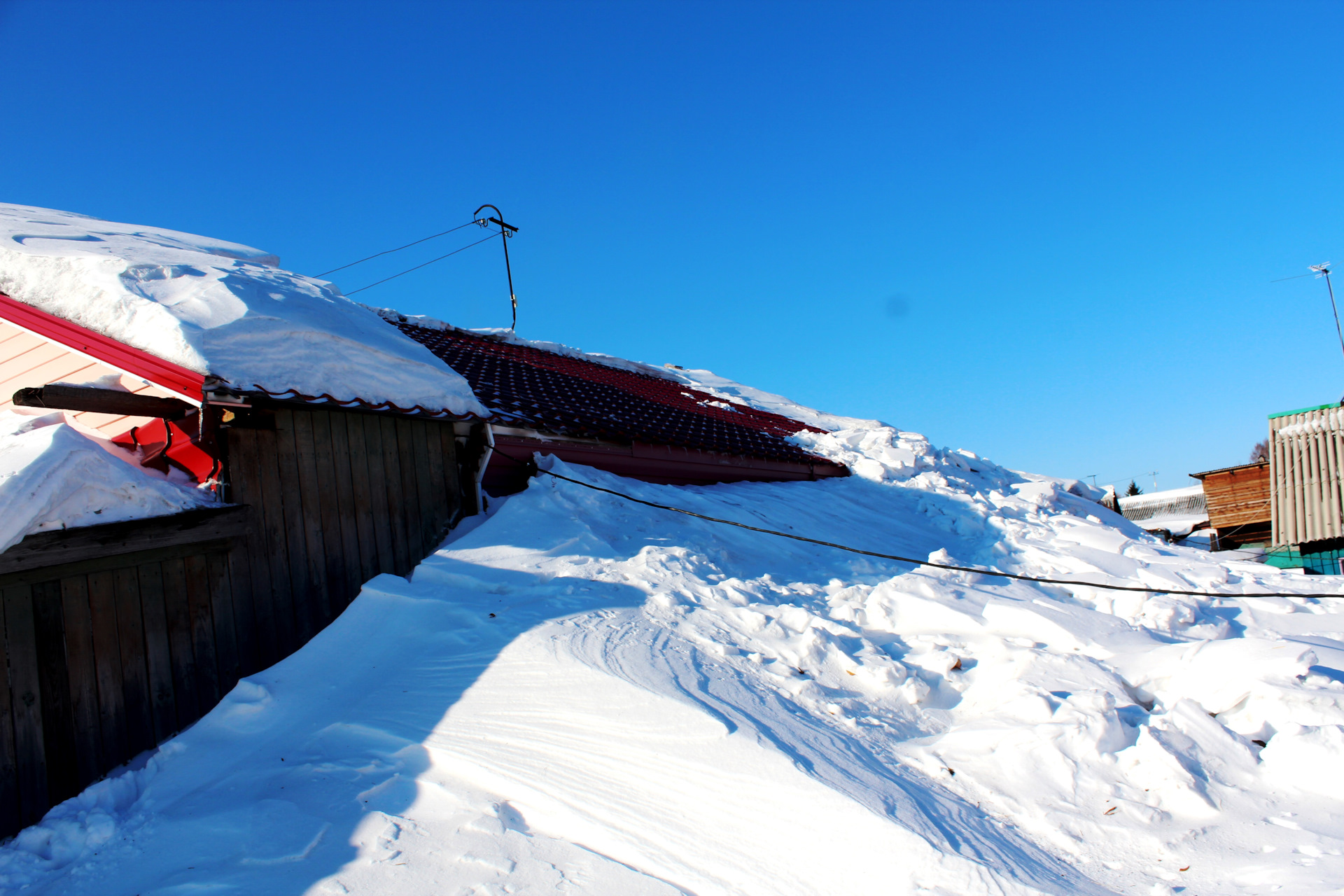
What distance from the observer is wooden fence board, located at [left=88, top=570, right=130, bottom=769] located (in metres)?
3.77

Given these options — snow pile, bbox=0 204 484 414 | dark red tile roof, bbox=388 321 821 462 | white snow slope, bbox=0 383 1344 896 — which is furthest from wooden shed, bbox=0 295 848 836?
dark red tile roof, bbox=388 321 821 462

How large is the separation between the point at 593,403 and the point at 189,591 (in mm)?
5335

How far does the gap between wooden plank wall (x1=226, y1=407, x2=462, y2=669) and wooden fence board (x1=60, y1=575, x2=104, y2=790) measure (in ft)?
2.43

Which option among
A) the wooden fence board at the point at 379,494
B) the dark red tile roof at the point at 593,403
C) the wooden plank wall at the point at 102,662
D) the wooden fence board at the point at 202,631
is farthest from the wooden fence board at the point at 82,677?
the dark red tile roof at the point at 593,403

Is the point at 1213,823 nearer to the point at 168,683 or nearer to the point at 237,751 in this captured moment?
the point at 237,751

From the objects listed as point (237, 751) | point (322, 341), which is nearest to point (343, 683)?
point (237, 751)

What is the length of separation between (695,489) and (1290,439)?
1181cm

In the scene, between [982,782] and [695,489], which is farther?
[695,489]

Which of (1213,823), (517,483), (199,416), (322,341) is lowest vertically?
(1213,823)

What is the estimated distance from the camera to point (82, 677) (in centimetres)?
371

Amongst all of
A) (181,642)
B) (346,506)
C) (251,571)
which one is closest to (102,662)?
(181,642)

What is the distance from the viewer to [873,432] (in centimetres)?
1255

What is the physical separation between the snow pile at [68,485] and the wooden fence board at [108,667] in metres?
0.34

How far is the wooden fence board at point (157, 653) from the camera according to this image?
3.96 m
